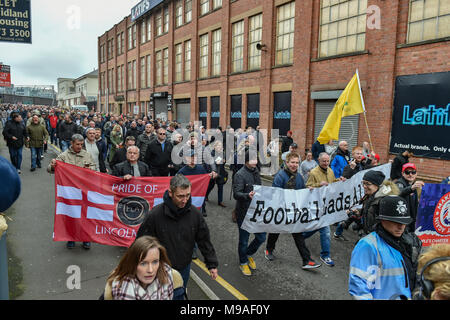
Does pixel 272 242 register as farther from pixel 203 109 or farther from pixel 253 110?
pixel 203 109

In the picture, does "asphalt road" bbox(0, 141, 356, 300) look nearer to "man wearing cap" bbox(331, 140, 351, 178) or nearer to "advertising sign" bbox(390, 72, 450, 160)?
"man wearing cap" bbox(331, 140, 351, 178)

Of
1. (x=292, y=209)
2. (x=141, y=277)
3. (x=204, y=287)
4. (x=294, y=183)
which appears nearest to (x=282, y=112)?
(x=294, y=183)

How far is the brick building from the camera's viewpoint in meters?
11.7

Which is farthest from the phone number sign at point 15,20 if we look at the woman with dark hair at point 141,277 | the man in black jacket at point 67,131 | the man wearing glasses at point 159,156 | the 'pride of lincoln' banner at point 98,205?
the woman with dark hair at point 141,277

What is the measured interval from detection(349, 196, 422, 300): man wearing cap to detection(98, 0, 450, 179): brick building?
9.74 m

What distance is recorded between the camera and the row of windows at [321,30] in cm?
1119

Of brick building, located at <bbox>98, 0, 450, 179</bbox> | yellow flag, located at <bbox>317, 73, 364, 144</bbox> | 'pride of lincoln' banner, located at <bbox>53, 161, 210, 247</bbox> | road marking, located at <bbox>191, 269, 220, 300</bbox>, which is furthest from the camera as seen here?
brick building, located at <bbox>98, 0, 450, 179</bbox>

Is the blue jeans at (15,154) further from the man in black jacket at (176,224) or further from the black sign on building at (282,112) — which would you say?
the black sign on building at (282,112)

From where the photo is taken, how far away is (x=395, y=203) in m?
2.63

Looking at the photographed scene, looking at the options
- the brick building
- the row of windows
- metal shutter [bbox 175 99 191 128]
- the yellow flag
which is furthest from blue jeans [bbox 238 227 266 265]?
metal shutter [bbox 175 99 191 128]

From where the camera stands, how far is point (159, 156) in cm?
817
